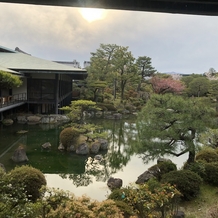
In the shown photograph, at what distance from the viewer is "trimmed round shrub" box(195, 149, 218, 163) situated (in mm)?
6418

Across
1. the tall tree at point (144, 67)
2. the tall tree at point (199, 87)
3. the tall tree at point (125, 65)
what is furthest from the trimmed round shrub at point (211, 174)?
the tall tree at point (144, 67)

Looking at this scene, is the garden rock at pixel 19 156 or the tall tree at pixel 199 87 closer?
the garden rock at pixel 19 156

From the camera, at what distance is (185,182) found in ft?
15.8

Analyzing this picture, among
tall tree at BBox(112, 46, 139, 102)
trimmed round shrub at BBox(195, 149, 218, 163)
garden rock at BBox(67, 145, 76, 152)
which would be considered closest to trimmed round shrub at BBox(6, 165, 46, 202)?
garden rock at BBox(67, 145, 76, 152)

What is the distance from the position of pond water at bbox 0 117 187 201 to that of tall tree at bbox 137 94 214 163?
679mm

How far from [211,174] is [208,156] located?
3.38ft

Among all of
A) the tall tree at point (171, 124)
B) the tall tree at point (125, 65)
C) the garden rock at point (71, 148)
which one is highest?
the tall tree at point (125, 65)

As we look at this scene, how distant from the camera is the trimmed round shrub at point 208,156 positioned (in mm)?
6418

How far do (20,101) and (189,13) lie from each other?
14873 millimetres

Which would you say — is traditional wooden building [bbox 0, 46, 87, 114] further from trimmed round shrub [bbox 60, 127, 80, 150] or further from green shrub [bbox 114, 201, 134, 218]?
green shrub [bbox 114, 201, 134, 218]

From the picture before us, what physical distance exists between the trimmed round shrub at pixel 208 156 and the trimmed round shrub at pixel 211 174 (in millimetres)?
670

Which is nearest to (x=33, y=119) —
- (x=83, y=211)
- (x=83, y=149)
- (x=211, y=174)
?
(x=83, y=149)

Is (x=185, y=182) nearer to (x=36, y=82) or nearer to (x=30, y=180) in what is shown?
(x=30, y=180)

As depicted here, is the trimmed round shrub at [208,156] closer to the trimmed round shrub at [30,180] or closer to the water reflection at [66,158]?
the water reflection at [66,158]
